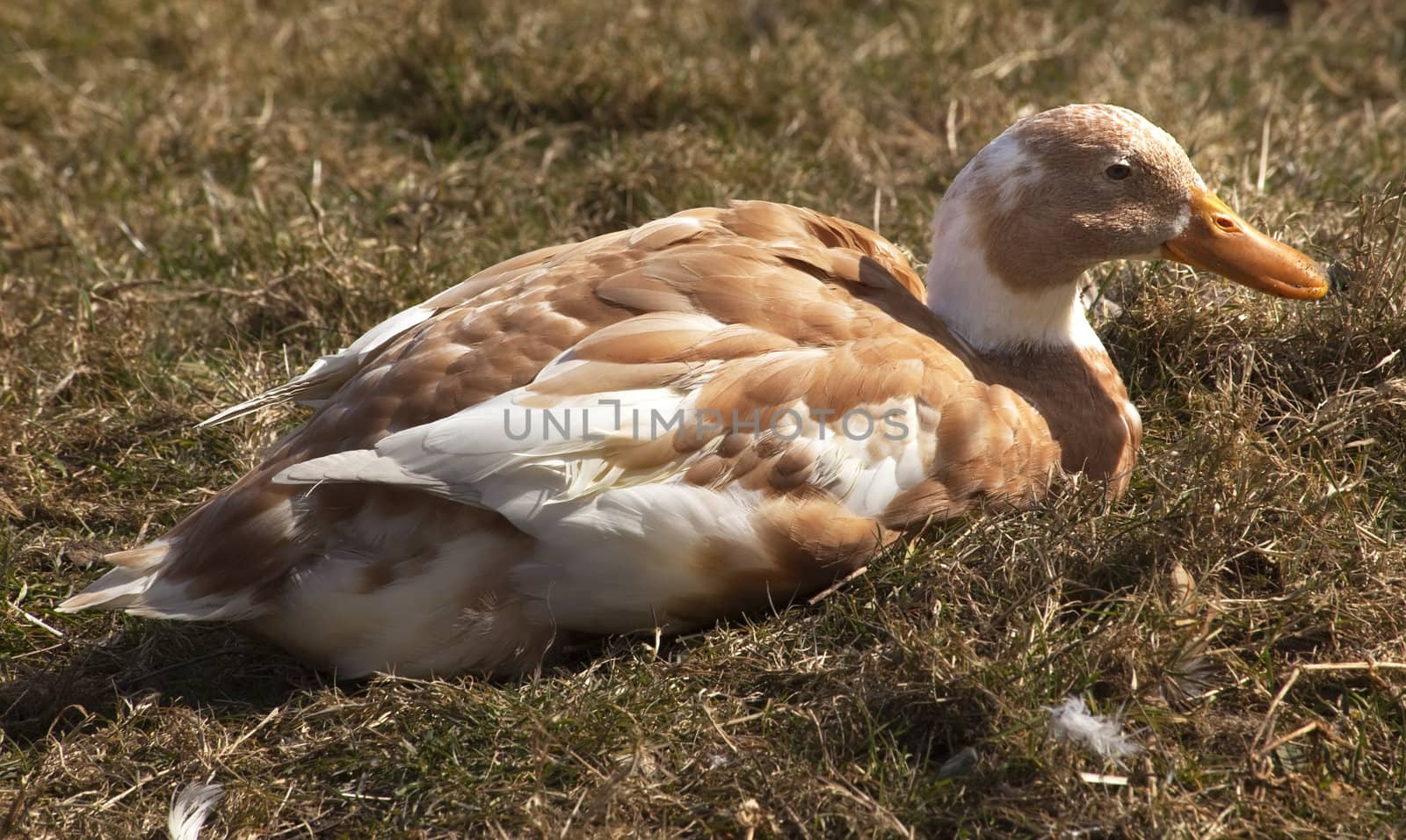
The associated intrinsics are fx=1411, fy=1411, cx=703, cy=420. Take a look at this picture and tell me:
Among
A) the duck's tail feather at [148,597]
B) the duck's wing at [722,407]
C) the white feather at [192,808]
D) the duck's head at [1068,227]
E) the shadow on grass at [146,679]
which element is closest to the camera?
the white feather at [192,808]

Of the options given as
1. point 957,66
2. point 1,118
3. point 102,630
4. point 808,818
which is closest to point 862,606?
point 808,818

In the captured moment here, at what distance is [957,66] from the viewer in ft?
18.0

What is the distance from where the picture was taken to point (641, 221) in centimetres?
471

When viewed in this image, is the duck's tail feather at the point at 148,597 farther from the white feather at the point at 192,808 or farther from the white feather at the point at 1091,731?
the white feather at the point at 1091,731

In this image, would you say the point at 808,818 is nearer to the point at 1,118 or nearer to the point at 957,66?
the point at 957,66

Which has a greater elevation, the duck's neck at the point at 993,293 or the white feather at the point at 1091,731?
the duck's neck at the point at 993,293

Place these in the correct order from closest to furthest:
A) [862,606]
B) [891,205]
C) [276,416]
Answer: [862,606] → [276,416] → [891,205]

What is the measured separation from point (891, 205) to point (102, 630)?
277 cm

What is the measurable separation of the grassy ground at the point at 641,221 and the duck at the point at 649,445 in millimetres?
128

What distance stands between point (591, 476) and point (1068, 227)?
4.24 feet

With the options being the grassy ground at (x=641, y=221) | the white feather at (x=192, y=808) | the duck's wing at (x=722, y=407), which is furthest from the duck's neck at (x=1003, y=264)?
the white feather at (x=192, y=808)

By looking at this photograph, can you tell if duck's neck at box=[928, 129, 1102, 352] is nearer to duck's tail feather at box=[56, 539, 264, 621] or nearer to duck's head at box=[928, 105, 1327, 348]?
duck's head at box=[928, 105, 1327, 348]

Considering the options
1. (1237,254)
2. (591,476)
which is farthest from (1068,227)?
(591,476)

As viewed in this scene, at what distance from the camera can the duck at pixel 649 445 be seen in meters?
2.84
